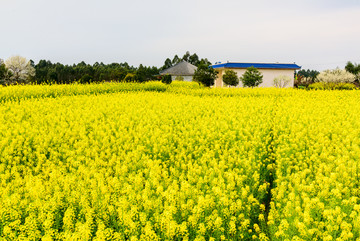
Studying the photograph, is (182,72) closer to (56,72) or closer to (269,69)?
(269,69)

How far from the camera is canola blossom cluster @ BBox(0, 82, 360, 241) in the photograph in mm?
4219

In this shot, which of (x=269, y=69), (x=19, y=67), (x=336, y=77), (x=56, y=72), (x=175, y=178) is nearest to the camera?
(x=175, y=178)

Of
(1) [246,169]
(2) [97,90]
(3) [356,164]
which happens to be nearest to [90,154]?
(1) [246,169]

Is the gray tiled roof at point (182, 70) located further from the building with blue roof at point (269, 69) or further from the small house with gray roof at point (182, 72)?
the building with blue roof at point (269, 69)

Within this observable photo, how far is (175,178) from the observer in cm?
646

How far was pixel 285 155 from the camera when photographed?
772 centimetres

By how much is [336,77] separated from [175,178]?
173ft

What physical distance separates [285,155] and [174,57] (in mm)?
95880

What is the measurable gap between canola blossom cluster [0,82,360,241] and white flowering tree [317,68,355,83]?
40814 millimetres

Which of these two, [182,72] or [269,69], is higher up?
[182,72]

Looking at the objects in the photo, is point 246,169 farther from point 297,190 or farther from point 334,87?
point 334,87

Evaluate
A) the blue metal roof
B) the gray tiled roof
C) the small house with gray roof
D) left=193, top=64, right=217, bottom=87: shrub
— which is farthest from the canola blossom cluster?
the gray tiled roof

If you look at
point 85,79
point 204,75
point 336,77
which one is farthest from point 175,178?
point 336,77

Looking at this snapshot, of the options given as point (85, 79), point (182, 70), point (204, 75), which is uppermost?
point (182, 70)
